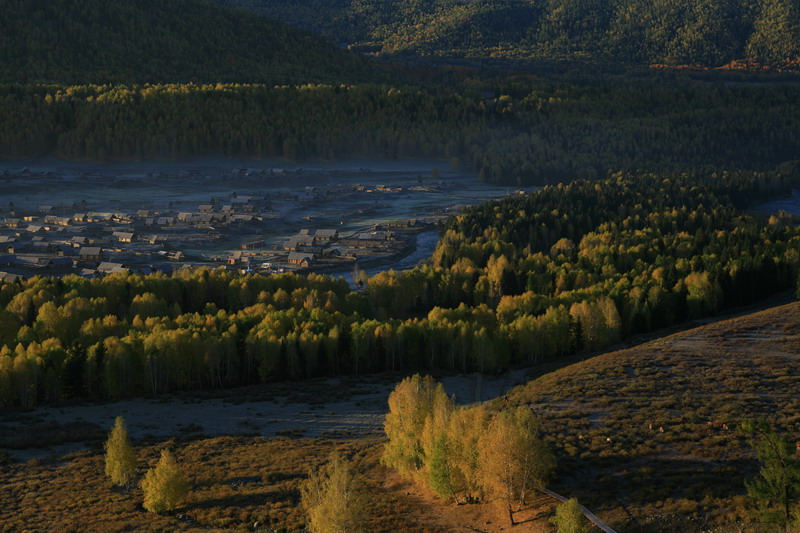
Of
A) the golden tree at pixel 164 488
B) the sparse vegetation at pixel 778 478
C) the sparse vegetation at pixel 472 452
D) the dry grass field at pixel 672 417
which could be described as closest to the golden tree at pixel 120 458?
the golden tree at pixel 164 488

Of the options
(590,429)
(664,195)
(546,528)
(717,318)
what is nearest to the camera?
(546,528)

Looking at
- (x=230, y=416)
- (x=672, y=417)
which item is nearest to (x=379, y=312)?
(x=230, y=416)

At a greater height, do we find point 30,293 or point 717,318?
point 30,293

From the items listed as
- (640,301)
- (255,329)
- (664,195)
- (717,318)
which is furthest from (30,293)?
(664,195)

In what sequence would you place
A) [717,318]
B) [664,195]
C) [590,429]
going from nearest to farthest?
[590,429], [717,318], [664,195]

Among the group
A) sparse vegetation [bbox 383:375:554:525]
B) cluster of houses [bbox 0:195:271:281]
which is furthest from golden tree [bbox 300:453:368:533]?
cluster of houses [bbox 0:195:271:281]

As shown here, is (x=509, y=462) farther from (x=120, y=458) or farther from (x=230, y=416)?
(x=230, y=416)

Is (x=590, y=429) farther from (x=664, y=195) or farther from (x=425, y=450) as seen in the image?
(x=664, y=195)

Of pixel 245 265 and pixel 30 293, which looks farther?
pixel 245 265
